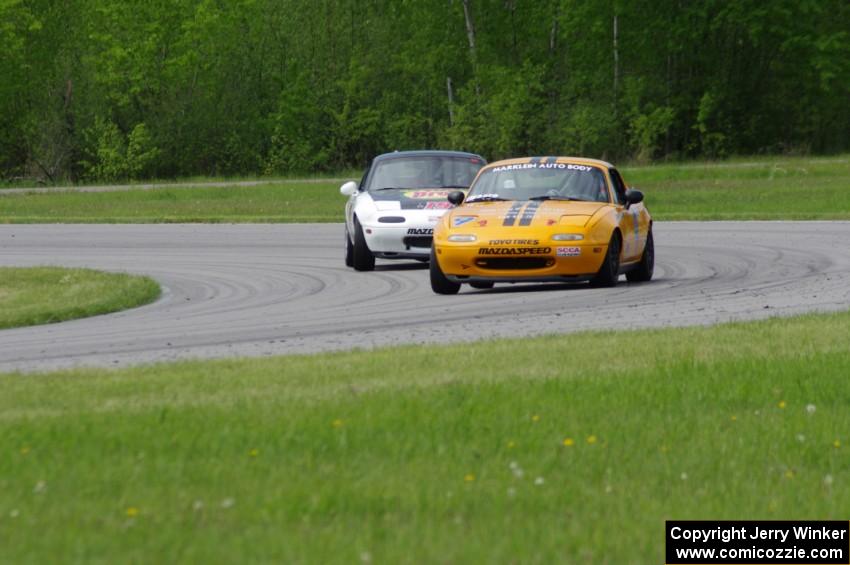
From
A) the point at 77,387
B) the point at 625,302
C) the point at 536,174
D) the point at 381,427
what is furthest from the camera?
the point at 536,174

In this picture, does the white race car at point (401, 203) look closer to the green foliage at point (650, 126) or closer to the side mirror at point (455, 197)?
the side mirror at point (455, 197)

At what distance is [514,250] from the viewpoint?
15.4 meters

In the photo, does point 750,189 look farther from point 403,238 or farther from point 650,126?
point 403,238

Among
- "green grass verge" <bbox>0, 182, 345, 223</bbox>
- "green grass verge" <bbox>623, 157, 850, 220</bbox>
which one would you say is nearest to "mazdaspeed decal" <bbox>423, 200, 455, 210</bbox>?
Answer: "green grass verge" <bbox>623, 157, 850, 220</bbox>

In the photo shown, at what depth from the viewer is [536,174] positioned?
17000 mm

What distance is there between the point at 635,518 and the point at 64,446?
2742 millimetres

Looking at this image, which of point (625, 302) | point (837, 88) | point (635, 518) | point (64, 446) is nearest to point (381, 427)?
point (64, 446)

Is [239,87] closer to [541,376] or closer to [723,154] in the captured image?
[723,154]

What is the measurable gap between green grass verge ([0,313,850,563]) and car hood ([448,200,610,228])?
18.1 ft

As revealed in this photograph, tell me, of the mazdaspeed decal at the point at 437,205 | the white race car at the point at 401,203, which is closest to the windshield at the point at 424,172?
the white race car at the point at 401,203

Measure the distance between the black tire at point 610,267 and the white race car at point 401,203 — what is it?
128 inches

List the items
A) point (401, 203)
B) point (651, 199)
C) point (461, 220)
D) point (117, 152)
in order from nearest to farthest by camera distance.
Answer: point (461, 220) → point (401, 203) → point (651, 199) → point (117, 152)

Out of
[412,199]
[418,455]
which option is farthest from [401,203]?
[418,455]

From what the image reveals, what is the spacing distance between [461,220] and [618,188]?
222cm
